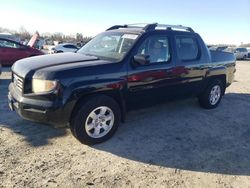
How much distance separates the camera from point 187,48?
19.8 ft

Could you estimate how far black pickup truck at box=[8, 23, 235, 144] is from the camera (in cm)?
408

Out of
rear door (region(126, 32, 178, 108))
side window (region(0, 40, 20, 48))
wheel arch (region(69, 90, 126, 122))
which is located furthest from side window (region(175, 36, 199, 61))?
side window (region(0, 40, 20, 48))

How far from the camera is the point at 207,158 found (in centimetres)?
434

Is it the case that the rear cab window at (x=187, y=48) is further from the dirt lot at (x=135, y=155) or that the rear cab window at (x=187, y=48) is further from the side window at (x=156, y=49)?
the dirt lot at (x=135, y=155)

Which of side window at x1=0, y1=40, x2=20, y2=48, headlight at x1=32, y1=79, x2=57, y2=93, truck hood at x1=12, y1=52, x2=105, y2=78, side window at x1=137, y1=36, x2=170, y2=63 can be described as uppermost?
side window at x1=0, y1=40, x2=20, y2=48

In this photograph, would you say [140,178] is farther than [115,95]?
No

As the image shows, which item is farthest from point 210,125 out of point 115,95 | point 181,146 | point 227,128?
point 115,95

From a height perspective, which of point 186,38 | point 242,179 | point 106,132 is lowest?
point 242,179

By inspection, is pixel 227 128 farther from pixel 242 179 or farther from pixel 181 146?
pixel 242 179

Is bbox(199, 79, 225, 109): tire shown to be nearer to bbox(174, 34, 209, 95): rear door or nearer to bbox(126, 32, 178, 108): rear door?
bbox(174, 34, 209, 95): rear door

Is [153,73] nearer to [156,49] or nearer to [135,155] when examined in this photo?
[156,49]

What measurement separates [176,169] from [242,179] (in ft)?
2.92

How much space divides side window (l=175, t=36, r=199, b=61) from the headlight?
279 centimetres

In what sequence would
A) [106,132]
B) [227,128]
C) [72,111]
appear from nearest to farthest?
[72,111] → [106,132] → [227,128]
